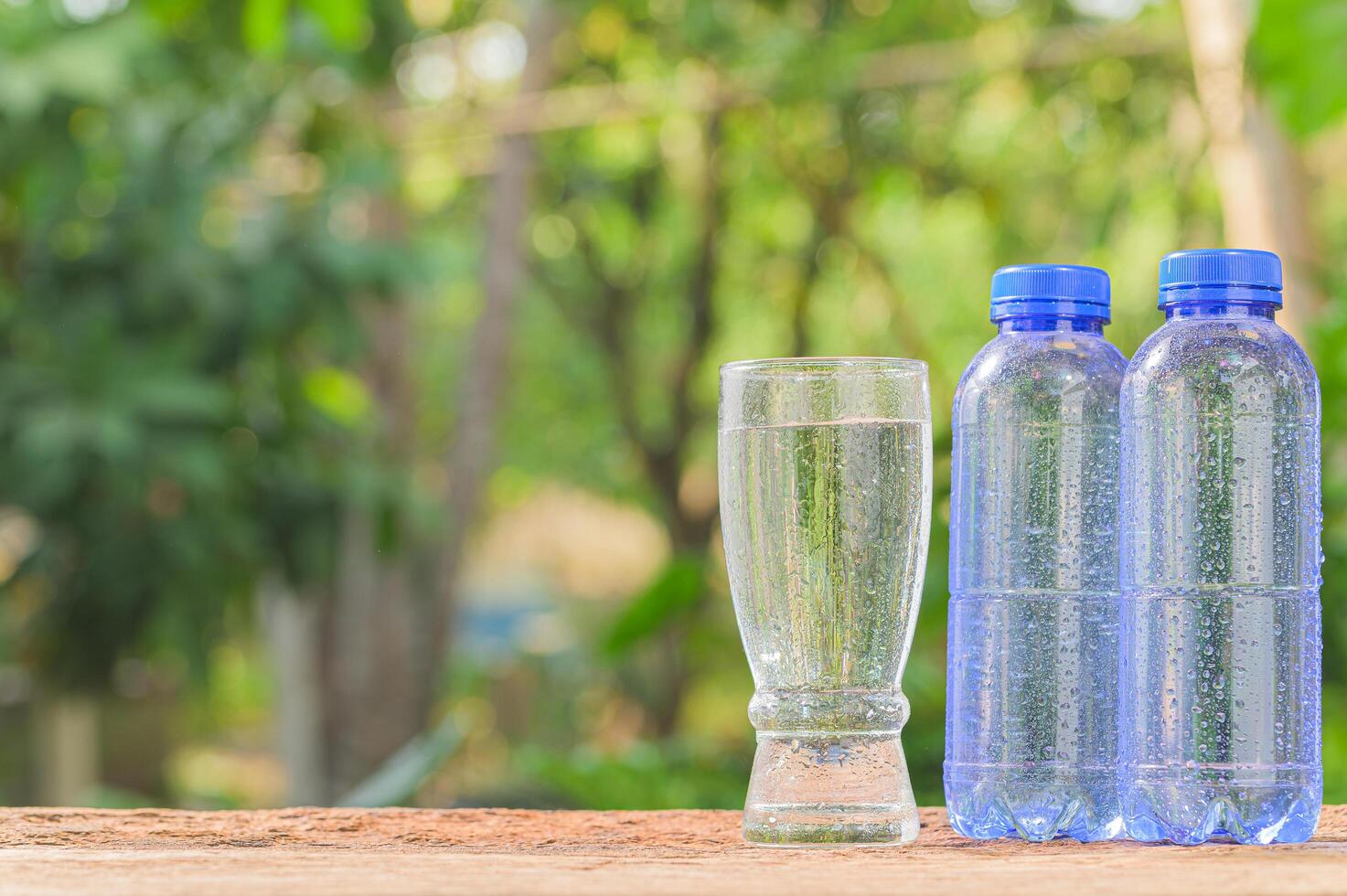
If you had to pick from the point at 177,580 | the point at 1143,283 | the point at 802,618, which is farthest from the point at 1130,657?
the point at 1143,283

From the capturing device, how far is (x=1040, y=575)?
4.50 feet

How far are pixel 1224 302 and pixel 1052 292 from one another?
0.13 m

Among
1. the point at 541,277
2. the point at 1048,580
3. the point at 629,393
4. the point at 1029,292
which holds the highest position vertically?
the point at 541,277

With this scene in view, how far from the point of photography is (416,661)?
731 centimetres

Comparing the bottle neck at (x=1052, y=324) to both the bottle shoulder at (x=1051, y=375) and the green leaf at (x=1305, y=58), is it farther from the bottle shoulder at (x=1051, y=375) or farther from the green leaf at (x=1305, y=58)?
the green leaf at (x=1305, y=58)

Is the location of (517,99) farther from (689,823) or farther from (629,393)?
(689,823)

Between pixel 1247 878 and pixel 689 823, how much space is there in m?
0.62

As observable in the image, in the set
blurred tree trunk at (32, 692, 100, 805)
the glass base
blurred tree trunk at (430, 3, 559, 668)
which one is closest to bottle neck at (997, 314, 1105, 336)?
the glass base

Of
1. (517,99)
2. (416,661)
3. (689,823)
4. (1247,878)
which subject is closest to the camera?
(1247,878)

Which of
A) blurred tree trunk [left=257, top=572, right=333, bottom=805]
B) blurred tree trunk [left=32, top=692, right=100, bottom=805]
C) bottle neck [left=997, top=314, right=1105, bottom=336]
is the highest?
bottle neck [left=997, top=314, right=1105, bottom=336]

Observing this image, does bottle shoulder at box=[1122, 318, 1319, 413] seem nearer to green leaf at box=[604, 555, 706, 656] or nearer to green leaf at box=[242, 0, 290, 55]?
Result: green leaf at box=[242, 0, 290, 55]

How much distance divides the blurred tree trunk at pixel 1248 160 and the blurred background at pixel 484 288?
0.01 m

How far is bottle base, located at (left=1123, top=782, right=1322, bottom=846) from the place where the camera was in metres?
1.28

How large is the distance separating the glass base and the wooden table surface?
23mm
